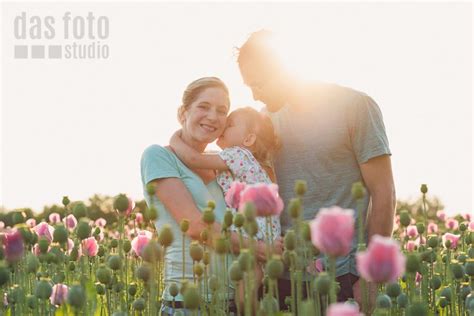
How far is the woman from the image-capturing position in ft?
11.4

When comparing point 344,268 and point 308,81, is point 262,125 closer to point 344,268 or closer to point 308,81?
point 308,81

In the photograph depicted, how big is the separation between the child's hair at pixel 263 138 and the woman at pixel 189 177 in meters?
0.26

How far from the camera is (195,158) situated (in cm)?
380

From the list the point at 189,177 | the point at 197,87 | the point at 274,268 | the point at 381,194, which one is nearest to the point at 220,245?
the point at 274,268

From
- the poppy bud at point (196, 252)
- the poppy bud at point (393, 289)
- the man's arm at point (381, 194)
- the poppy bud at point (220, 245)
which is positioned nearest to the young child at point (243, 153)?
the man's arm at point (381, 194)

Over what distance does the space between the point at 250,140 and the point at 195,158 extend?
51 cm

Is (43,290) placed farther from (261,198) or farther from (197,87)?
(197,87)

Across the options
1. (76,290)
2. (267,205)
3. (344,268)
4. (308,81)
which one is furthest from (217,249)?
(308,81)

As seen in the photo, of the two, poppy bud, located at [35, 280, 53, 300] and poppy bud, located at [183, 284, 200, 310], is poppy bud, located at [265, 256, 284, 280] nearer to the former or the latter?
poppy bud, located at [183, 284, 200, 310]

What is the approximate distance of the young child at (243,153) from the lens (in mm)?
3848

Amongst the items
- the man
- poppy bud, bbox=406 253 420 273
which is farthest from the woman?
poppy bud, bbox=406 253 420 273

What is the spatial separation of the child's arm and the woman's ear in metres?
0.30

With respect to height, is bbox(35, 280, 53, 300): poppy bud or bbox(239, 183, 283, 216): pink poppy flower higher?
bbox(239, 183, 283, 216): pink poppy flower

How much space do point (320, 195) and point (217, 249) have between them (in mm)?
1891
